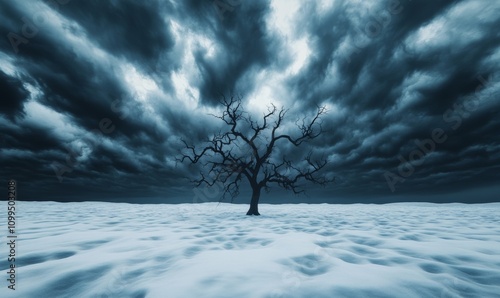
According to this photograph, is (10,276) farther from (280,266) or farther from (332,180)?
(332,180)

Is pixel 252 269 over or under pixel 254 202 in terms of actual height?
under

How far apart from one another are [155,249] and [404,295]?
3.28m

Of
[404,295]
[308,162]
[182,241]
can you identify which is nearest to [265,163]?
[308,162]

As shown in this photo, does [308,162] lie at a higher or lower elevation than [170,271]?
higher

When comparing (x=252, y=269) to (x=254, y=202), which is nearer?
(x=252, y=269)

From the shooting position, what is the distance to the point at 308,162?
10.6m

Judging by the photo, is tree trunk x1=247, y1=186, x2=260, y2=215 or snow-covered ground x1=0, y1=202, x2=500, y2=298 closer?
snow-covered ground x1=0, y1=202, x2=500, y2=298

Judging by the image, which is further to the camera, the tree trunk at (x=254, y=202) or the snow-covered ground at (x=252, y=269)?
the tree trunk at (x=254, y=202)

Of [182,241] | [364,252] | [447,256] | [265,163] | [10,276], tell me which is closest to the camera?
[10,276]

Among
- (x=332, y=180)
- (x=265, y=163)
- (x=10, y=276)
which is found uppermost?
(x=265, y=163)

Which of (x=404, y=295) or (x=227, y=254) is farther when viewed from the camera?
(x=227, y=254)

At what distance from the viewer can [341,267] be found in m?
2.43

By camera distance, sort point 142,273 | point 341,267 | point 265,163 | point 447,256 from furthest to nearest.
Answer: point 265,163
point 447,256
point 341,267
point 142,273

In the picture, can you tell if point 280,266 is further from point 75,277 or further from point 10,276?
point 10,276
